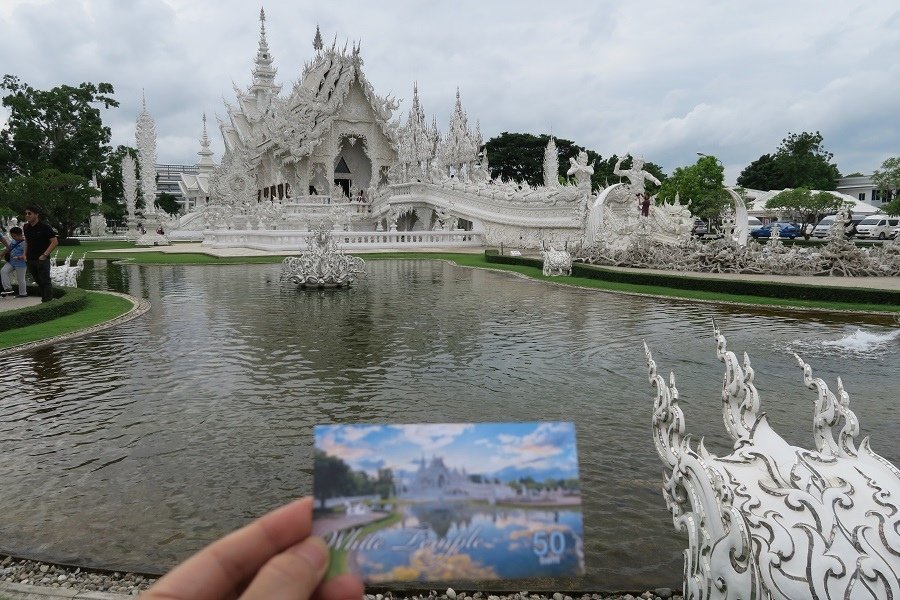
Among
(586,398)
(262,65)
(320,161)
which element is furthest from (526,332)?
(262,65)

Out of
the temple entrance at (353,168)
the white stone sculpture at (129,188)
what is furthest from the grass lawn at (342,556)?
→ the white stone sculpture at (129,188)

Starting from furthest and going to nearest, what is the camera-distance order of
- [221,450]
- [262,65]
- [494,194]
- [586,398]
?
[262,65] < [494,194] < [586,398] < [221,450]

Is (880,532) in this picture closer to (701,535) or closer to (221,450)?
(701,535)

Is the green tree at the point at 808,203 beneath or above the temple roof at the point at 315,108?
beneath

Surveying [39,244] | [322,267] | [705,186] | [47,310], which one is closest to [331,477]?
[47,310]

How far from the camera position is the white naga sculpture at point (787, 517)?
2410 millimetres

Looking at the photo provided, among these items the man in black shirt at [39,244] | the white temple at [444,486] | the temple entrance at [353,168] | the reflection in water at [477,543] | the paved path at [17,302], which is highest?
the temple entrance at [353,168]

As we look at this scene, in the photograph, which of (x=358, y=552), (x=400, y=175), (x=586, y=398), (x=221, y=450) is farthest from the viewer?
(x=400, y=175)

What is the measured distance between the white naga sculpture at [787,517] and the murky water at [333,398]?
1.11 meters

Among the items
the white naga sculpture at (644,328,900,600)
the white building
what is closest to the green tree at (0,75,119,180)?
the white naga sculpture at (644,328,900,600)

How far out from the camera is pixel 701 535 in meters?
2.67

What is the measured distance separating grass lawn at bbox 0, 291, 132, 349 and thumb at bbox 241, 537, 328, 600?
1085 centimetres

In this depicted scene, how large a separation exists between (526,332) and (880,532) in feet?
28.2

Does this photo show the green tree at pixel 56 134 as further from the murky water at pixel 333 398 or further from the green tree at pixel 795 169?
the green tree at pixel 795 169
